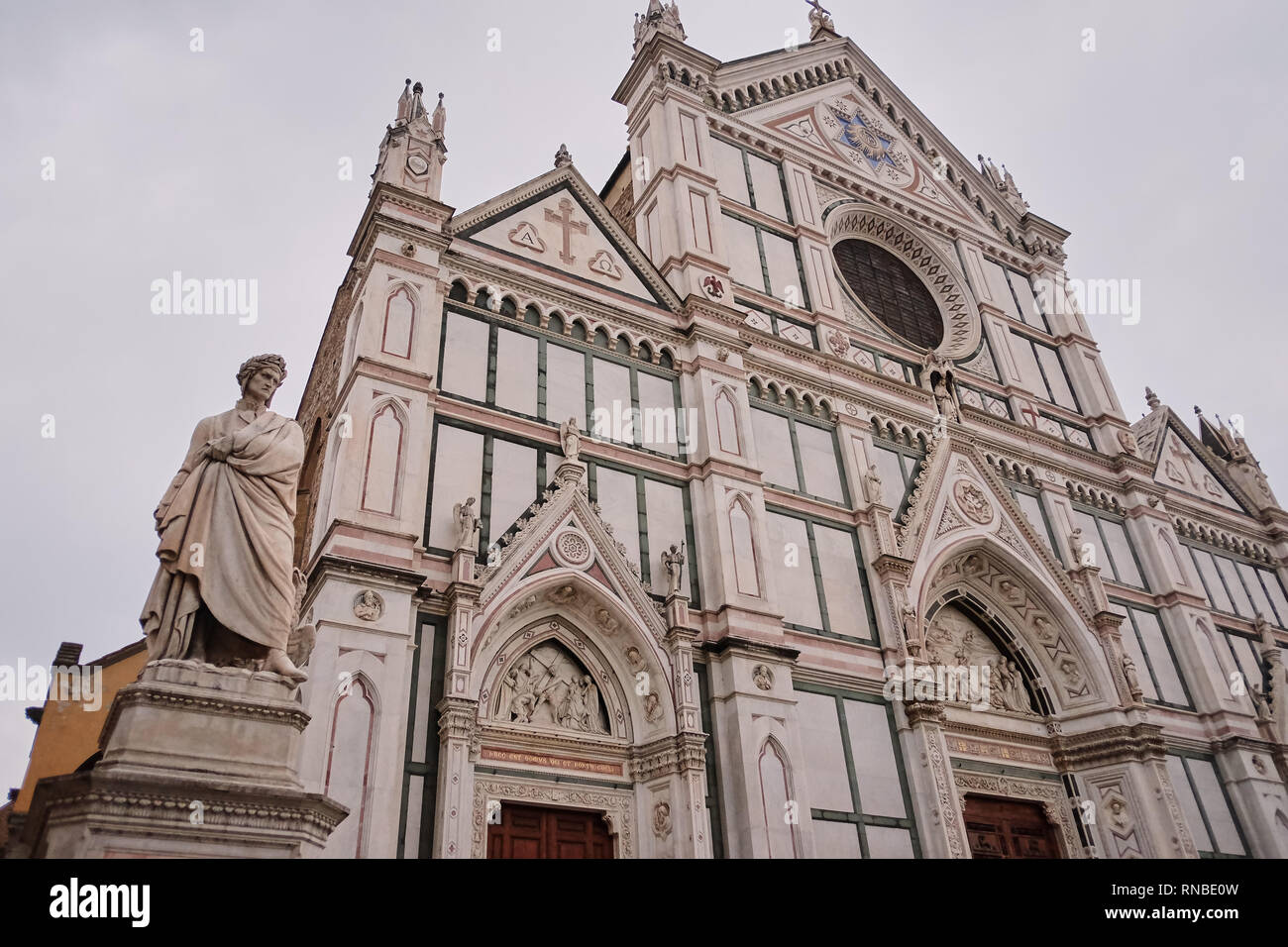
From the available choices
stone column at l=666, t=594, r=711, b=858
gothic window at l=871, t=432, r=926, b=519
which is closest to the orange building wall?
stone column at l=666, t=594, r=711, b=858

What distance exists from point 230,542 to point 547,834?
6847mm

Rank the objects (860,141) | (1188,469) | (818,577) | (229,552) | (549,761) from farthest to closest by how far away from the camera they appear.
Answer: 1. (1188,469)
2. (860,141)
3. (818,577)
4. (549,761)
5. (229,552)

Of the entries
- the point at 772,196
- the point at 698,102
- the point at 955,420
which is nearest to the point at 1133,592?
the point at 955,420

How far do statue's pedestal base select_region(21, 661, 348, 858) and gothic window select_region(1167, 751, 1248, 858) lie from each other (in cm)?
1716

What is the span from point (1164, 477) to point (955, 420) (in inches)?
360

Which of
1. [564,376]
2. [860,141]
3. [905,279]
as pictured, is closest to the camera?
[564,376]

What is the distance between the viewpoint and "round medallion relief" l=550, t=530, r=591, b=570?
13258 mm

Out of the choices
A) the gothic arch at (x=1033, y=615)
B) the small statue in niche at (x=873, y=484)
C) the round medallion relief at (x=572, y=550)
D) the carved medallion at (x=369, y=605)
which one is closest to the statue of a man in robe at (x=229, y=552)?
the carved medallion at (x=369, y=605)

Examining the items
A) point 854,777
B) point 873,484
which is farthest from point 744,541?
point 854,777

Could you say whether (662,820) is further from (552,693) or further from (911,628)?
(911,628)

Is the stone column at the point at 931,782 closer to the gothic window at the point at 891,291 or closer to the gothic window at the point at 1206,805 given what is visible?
the gothic window at the point at 1206,805

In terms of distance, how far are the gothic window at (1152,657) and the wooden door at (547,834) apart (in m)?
12.6

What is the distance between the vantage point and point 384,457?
41.7ft

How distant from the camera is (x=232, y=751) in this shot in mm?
6043
